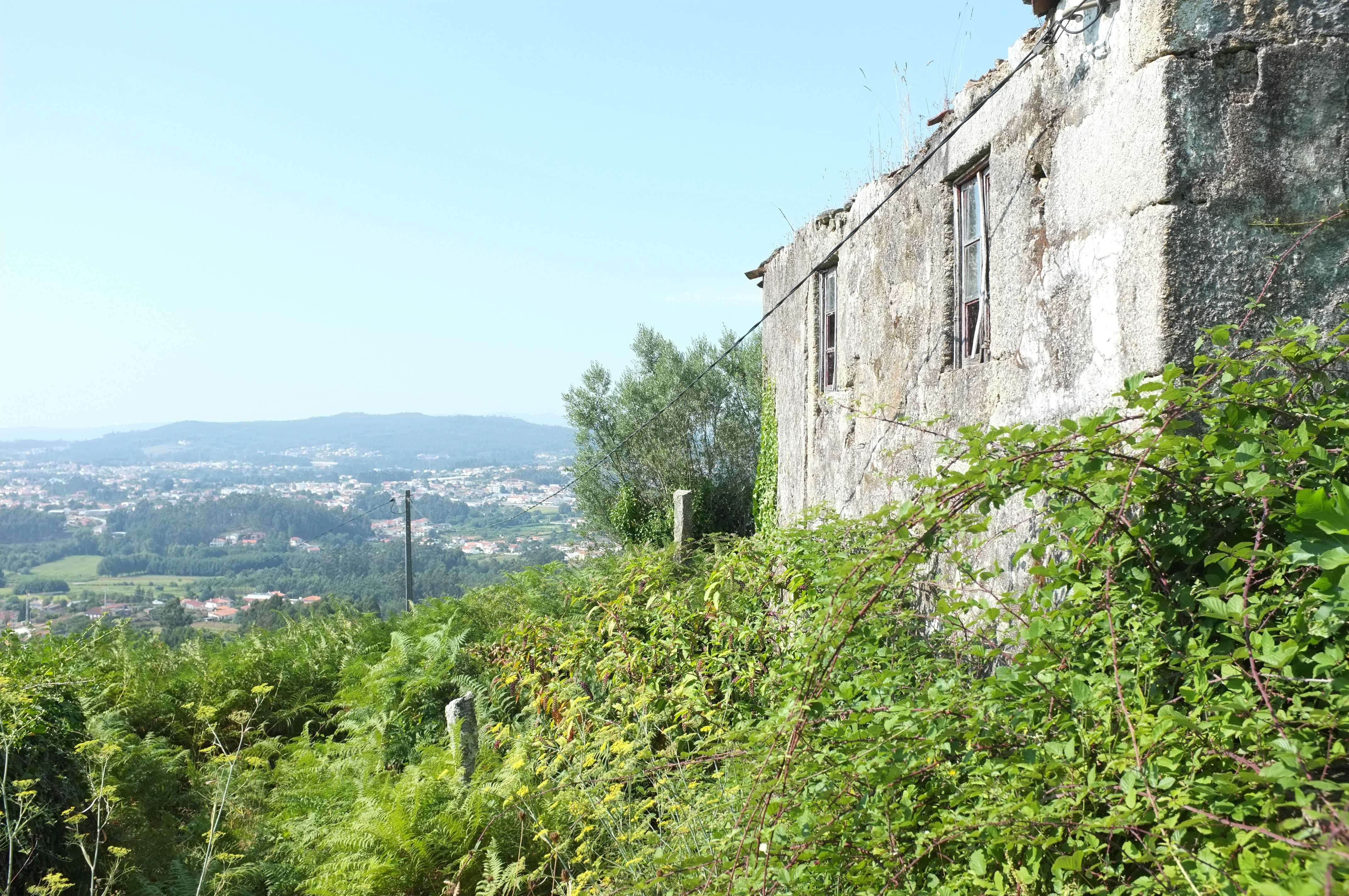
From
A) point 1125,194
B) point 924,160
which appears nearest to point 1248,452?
point 1125,194

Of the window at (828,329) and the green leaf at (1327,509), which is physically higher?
the window at (828,329)

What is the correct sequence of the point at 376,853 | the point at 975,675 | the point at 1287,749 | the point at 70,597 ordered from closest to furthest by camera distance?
the point at 1287,749
the point at 975,675
the point at 376,853
the point at 70,597

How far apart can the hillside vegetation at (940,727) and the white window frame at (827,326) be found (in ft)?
8.33

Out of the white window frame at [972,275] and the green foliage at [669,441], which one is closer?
the white window frame at [972,275]

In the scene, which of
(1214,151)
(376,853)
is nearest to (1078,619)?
(1214,151)

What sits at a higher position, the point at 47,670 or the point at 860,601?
the point at 860,601

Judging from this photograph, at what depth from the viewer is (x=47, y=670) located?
5.31 m

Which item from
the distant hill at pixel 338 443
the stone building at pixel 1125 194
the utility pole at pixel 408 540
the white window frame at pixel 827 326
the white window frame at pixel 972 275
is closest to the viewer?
the stone building at pixel 1125 194

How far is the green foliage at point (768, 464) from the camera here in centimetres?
921

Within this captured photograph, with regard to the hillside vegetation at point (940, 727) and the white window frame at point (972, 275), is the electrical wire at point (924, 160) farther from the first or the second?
the hillside vegetation at point (940, 727)

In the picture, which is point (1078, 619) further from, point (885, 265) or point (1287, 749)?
point (885, 265)

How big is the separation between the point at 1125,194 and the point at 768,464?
21.0ft

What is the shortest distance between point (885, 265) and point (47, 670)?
5.86m

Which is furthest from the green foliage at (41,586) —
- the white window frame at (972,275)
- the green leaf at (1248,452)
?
the green leaf at (1248,452)
